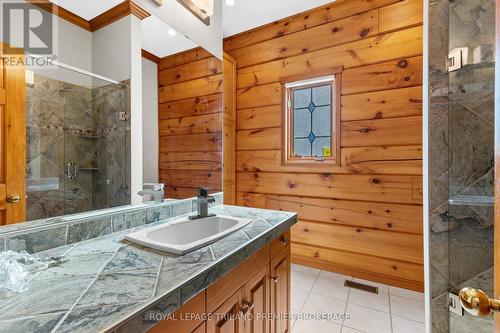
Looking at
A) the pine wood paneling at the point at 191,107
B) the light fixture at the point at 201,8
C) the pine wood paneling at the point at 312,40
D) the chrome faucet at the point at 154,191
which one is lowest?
the chrome faucet at the point at 154,191

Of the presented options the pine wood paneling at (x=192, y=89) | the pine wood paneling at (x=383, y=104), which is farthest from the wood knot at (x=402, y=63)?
the pine wood paneling at (x=192, y=89)

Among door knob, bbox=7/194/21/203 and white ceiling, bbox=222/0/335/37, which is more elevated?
white ceiling, bbox=222/0/335/37

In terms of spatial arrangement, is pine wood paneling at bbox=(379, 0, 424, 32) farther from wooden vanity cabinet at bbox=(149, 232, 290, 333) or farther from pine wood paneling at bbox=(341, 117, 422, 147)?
wooden vanity cabinet at bbox=(149, 232, 290, 333)

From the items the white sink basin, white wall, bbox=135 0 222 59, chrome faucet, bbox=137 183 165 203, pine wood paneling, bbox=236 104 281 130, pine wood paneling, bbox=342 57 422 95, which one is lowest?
the white sink basin

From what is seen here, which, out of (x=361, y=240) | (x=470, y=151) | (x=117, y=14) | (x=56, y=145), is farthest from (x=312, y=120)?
(x=56, y=145)

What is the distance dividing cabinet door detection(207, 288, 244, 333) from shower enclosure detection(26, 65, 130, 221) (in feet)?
2.46

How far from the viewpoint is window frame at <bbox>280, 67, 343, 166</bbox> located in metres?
2.48

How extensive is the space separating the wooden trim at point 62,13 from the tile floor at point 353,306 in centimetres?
222

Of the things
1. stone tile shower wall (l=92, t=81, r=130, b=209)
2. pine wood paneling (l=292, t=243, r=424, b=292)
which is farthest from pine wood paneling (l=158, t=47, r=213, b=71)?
pine wood paneling (l=292, t=243, r=424, b=292)

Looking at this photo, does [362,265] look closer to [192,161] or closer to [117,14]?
[192,161]

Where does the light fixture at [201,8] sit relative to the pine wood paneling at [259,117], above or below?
above

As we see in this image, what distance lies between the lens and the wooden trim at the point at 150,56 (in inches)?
55.1

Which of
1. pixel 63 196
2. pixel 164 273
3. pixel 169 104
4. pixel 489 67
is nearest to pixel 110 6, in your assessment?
pixel 169 104

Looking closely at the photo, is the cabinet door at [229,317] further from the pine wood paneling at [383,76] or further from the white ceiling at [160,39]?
the pine wood paneling at [383,76]
